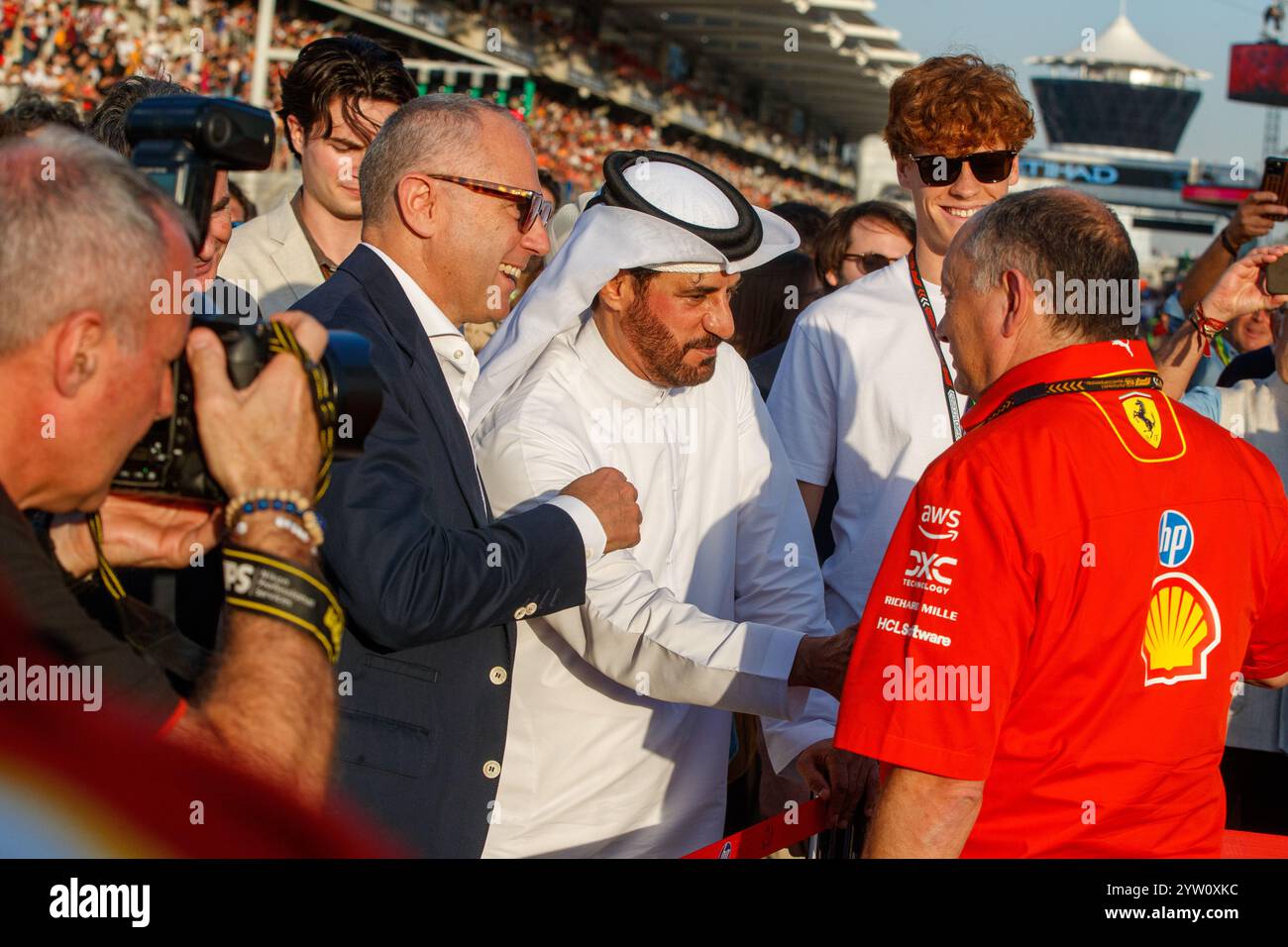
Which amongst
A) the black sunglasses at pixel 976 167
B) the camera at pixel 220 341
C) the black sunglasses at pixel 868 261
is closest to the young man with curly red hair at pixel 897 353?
the black sunglasses at pixel 976 167

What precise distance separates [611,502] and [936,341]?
1.45 m

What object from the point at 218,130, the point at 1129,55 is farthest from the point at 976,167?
the point at 1129,55

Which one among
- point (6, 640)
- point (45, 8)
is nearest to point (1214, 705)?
point (6, 640)

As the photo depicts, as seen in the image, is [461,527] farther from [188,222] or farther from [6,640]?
[6,640]

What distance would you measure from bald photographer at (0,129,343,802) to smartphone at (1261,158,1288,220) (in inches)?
146

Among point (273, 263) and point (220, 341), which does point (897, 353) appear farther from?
point (220, 341)

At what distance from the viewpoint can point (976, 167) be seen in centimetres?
384

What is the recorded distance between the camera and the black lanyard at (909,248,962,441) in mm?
3719

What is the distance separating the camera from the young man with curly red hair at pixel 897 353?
3721 mm

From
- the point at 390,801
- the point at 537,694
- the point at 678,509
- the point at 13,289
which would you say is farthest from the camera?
the point at 678,509

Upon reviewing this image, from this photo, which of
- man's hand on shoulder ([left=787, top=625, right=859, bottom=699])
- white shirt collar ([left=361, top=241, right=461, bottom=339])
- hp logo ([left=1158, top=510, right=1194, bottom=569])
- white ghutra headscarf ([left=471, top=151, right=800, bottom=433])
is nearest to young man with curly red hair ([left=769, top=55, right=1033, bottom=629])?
white ghutra headscarf ([left=471, top=151, right=800, bottom=433])

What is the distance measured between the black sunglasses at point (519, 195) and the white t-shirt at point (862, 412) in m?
1.09

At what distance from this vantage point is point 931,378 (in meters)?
3.76

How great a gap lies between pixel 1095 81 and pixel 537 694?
120 m
